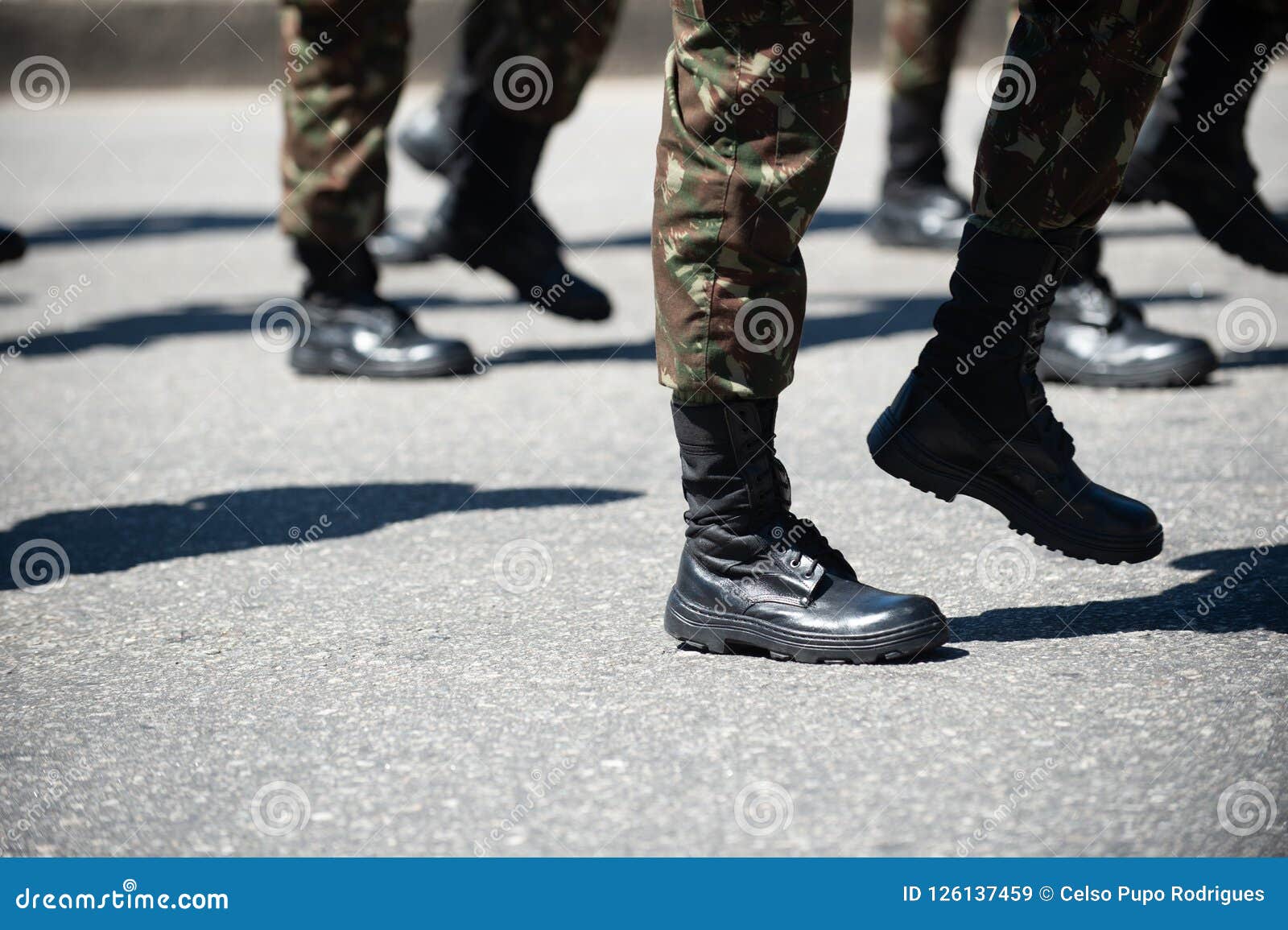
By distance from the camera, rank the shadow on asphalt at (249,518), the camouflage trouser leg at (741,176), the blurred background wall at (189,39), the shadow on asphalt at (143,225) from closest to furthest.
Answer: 1. the camouflage trouser leg at (741,176)
2. the shadow on asphalt at (249,518)
3. the shadow on asphalt at (143,225)
4. the blurred background wall at (189,39)

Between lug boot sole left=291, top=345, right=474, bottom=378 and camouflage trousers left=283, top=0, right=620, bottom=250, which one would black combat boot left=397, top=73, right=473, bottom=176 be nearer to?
camouflage trousers left=283, top=0, right=620, bottom=250

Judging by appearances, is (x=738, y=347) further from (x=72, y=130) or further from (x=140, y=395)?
(x=72, y=130)

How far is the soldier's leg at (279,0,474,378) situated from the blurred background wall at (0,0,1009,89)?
7.06 meters

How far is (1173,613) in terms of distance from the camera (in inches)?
93.7

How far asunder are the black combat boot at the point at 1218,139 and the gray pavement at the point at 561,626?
363mm

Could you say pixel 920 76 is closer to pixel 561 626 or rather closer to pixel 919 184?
pixel 919 184

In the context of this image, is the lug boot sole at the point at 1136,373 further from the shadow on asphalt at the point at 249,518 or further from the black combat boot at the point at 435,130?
the black combat boot at the point at 435,130

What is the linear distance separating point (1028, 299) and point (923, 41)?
132 inches

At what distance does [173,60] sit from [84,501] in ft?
29.1

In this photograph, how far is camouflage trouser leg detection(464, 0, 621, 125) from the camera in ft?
14.1

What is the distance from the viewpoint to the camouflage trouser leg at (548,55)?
4.29 m

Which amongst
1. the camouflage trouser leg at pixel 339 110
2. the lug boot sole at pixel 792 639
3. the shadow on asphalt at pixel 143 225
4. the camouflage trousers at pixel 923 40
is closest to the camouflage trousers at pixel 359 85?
the camouflage trouser leg at pixel 339 110

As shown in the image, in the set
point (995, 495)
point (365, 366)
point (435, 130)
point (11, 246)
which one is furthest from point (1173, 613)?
point (435, 130)

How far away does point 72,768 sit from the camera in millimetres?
1991
